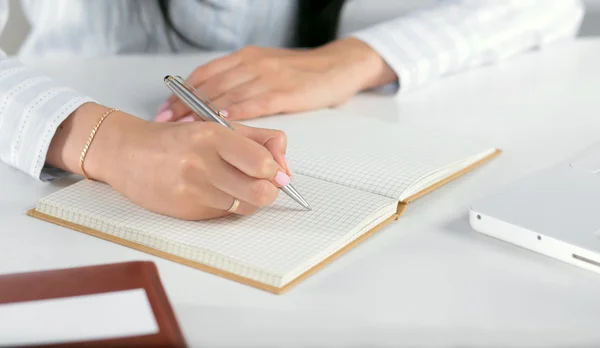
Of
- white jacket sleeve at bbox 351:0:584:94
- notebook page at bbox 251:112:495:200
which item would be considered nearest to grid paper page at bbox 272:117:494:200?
notebook page at bbox 251:112:495:200

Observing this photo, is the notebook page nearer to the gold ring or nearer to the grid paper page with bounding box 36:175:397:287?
the grid paper page with bounding box 36:175:397:287

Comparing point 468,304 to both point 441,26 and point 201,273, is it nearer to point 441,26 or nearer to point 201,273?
point 201,273

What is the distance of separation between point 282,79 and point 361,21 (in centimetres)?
77

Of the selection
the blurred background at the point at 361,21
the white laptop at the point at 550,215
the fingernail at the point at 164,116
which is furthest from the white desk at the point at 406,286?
the blurred background at the point at 361,21

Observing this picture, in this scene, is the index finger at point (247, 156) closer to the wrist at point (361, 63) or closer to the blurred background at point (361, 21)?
the wrist at point (361, 63)

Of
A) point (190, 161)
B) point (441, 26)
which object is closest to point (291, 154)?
point (190, 161)

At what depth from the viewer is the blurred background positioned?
173 centimetres

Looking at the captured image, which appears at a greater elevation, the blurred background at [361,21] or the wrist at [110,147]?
the blurred background at [361,21]

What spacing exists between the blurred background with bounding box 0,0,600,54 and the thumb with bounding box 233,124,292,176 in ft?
3.40

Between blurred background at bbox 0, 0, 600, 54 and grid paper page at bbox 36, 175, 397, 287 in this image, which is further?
blurred background at bbox 0, 0, 600, 54

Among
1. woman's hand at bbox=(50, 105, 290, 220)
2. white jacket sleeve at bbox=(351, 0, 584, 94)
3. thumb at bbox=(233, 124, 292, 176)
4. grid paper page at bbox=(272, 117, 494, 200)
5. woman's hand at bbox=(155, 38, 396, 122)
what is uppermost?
white jacket sleeve at bbox=(351, 0, 584, 94)

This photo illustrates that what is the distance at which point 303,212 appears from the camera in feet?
2.35

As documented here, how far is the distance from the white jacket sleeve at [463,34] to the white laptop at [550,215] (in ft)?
1.24

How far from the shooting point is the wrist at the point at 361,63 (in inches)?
42.4
